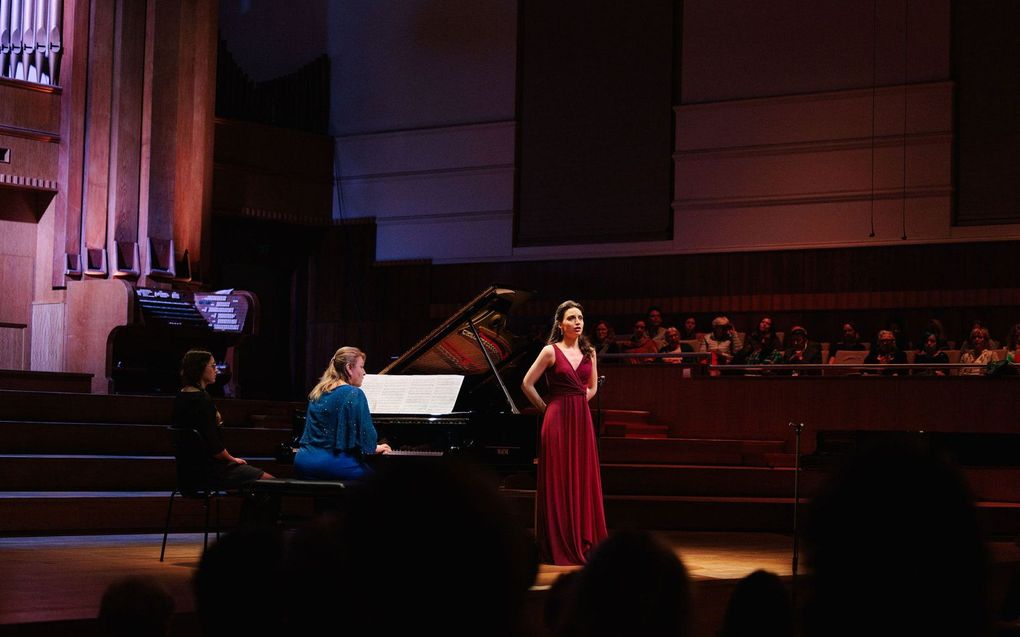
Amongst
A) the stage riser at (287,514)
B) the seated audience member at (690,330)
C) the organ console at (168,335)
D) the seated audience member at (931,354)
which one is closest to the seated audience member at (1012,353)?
the seated audience member at (931,354)

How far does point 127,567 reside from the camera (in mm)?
5273

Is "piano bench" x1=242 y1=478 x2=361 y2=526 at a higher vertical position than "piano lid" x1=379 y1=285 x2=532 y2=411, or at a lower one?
lower

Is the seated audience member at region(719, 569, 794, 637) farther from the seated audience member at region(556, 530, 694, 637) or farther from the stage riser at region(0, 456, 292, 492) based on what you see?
the stage riser at region(0, 456, 292, 492)

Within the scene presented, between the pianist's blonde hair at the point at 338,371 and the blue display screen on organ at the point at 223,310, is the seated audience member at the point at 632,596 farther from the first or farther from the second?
the blue display screen on organ at the point at 223,310

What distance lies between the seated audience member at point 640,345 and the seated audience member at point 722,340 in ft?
1.40

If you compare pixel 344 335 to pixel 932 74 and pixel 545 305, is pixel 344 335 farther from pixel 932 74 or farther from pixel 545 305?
pixel 932 74

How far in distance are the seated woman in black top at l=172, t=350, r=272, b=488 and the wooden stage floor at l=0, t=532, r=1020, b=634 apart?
45 cm

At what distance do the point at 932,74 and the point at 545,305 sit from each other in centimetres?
424

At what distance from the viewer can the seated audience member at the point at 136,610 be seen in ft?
4.08

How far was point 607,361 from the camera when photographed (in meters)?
10.6

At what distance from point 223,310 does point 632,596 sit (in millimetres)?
8614

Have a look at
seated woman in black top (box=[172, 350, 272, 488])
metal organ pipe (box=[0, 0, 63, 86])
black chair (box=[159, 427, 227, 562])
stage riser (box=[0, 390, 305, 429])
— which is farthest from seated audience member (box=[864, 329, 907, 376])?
metal organ pipe (box=[0, 0, 63, 86])

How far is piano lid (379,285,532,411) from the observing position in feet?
21.0

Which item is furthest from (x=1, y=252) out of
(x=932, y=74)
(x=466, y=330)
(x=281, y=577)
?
(x=281, y=577)
